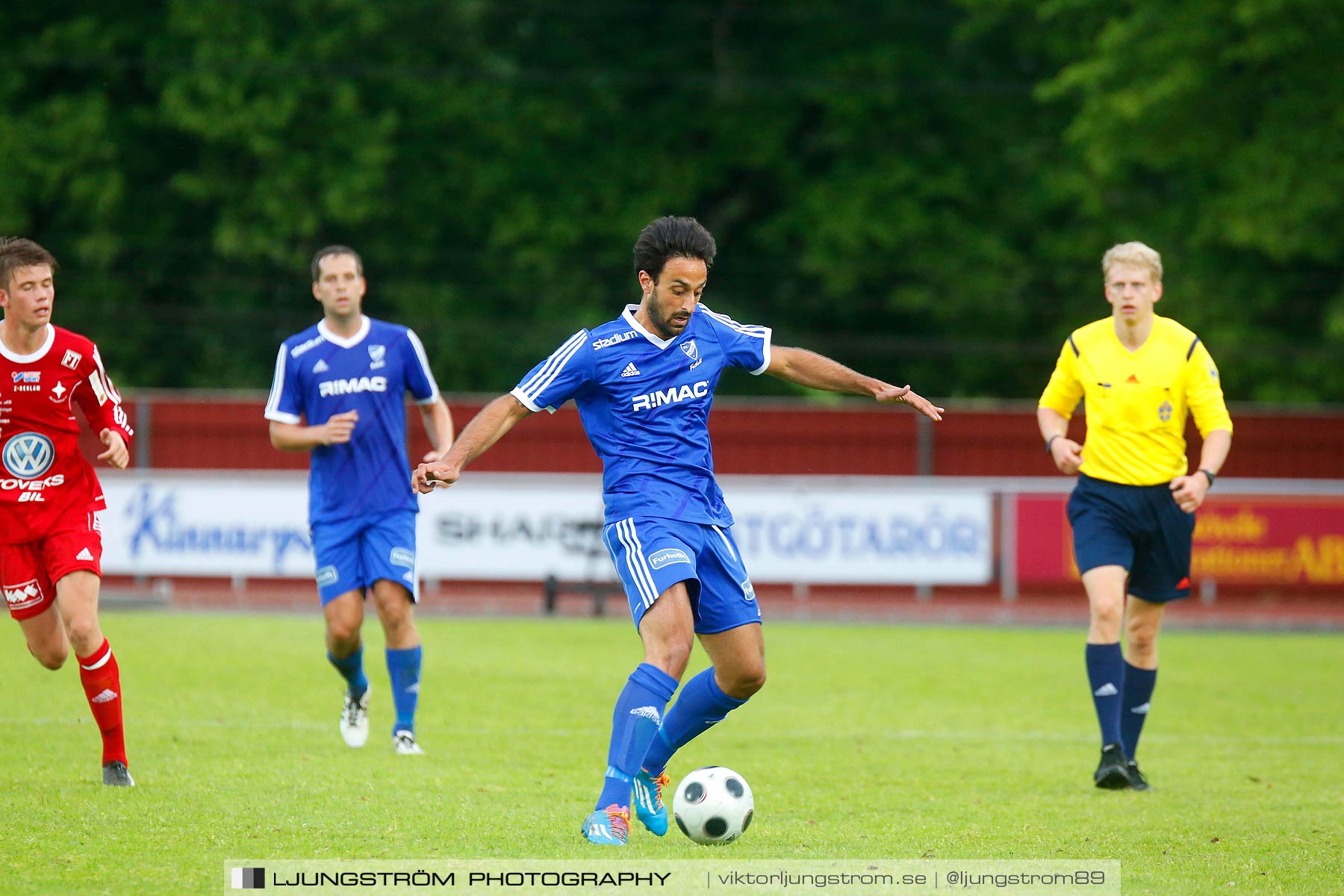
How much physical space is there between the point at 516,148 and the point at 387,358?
24.1 m

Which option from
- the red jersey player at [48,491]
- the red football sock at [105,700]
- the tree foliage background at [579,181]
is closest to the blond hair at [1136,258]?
the red jersey player at [48,491]

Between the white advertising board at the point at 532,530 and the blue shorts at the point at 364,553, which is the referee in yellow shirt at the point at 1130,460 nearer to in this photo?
the blue shorts at the point at 364,553

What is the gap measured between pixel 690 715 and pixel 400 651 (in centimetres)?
248

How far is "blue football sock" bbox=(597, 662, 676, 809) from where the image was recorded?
6012 millimetres

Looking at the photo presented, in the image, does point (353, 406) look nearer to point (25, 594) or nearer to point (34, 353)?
point (34, 353)

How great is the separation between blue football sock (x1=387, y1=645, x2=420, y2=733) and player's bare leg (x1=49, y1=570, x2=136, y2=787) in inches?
62.8

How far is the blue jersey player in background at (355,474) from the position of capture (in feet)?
28.0

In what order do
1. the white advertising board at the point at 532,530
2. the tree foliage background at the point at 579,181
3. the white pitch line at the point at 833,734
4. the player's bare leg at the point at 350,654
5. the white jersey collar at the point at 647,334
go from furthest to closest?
the tree foliage background at the point at 579,181 → the white advertising board at the point at 532,530 → the white pitch line at the point at 833,734 → the player's bare leg at the point at 350,654 → the white jersey collar at the point at 647,334

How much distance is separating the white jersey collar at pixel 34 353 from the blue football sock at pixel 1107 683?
493 cm

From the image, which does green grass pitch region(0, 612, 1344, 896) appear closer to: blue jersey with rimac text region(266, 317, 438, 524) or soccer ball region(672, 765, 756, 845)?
soccer ball region(672, 765, 756, 845)

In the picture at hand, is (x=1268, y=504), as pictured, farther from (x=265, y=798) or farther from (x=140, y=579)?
(x=265, y=798)

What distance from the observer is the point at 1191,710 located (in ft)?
37.3

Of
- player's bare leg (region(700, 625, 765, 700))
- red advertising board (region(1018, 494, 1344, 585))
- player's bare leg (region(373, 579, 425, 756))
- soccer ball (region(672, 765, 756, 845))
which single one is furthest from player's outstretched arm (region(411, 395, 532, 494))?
red advertising board (region(1018, 494, 1344, 585))

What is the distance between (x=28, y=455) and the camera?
721 centimetres
